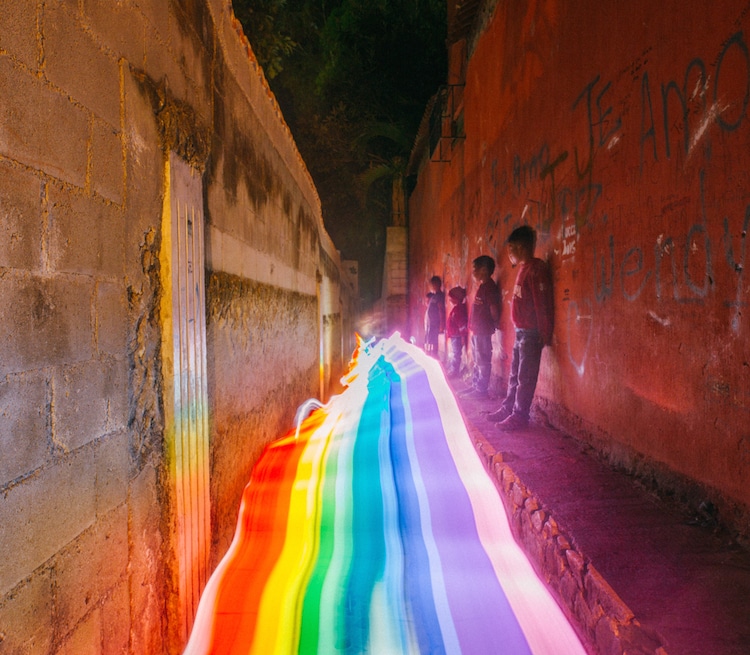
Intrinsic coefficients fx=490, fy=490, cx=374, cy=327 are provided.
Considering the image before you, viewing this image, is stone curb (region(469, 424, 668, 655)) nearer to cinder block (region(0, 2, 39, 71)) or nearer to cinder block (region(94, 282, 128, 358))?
cinder block (region(94, 282, 128, 358))

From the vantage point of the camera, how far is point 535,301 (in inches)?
205

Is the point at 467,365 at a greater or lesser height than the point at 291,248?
lesser

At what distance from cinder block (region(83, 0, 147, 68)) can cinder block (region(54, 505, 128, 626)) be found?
2.10 meters

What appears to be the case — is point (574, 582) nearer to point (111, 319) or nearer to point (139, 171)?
point (111, 319)

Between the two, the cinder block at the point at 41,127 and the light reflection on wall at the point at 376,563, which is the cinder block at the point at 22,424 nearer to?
the cinder block at the point at 41,127

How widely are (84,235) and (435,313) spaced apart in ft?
34.4

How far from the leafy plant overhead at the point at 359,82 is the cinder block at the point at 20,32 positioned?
12.3m

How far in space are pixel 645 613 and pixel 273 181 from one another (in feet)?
17.1

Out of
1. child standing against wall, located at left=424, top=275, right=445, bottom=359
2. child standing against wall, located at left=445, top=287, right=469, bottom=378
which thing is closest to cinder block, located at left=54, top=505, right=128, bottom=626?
child standing against wall, located at left=445, top=287, right=469, bottom=378

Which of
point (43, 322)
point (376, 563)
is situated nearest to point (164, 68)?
point (43, 322)

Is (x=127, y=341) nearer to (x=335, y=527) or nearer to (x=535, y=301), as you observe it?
(x=335, y=527)

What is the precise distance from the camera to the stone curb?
83.6 inches

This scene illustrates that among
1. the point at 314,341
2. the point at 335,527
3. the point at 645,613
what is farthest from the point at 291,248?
the point at 645,613

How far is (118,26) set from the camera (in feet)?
7.46
